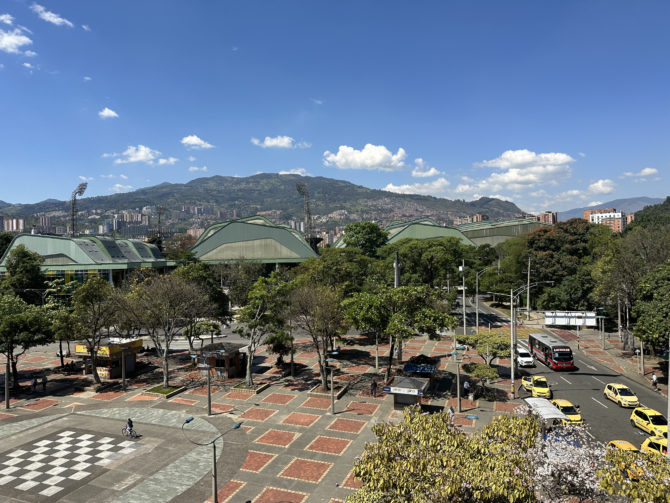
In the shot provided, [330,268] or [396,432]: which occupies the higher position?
[330,268]

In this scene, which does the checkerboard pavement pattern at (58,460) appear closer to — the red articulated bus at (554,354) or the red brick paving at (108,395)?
the red brick paving at (108,395)

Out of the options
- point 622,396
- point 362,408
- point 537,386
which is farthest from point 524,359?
point 362,408

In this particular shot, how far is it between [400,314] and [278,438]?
1246cm

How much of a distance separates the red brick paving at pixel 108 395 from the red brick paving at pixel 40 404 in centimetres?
269

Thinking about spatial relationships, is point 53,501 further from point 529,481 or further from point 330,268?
point 330,268

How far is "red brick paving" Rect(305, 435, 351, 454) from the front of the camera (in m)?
24.1

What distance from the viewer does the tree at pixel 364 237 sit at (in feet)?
339

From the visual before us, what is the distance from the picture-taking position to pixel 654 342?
3372cm

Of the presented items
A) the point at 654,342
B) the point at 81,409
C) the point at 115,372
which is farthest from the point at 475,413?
the point at 115,372

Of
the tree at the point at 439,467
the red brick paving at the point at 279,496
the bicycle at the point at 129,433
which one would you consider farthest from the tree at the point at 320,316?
the tree at the point at 439,467

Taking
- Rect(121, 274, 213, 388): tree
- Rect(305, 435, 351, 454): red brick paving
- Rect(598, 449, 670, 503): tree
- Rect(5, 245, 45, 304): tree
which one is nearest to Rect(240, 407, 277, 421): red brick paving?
Rect(305, 435, 351, 454): red brick paving

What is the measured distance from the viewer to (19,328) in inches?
1325

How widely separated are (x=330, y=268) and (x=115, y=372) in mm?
25509

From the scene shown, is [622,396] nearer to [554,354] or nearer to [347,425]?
[554,354]
